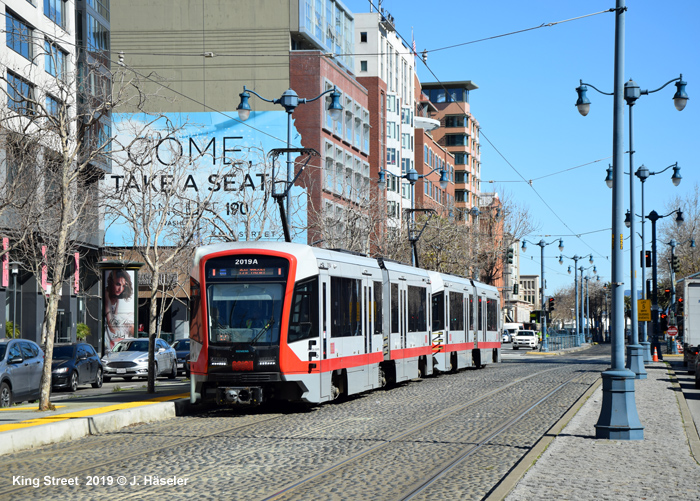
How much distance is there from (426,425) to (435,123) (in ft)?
325

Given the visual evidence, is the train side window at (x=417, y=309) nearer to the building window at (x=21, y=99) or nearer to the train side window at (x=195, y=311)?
the train side window at (x=195, y=311)

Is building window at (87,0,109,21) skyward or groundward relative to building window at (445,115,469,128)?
groundward

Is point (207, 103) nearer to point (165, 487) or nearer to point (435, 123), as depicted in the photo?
point (435, 123)

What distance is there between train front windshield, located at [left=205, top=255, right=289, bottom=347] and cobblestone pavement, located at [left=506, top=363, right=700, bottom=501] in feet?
19.5

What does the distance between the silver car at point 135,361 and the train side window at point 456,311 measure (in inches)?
396

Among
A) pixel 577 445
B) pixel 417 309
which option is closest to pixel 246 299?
pixel 577 445

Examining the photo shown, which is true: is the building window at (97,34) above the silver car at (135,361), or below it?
above

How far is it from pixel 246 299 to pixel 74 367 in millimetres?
11332

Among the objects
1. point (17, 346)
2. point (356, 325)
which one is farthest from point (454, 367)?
point (17, 346)

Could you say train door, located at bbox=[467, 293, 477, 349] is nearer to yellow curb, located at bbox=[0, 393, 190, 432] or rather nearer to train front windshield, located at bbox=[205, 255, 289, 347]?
train front windshield, located at bbox=[205, 255, 289, 347]

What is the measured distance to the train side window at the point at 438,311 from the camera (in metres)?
31.7

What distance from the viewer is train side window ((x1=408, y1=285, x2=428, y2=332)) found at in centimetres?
2816

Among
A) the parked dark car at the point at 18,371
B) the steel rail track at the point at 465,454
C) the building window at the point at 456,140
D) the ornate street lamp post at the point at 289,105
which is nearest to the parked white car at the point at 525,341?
the building window at the point at 456,140

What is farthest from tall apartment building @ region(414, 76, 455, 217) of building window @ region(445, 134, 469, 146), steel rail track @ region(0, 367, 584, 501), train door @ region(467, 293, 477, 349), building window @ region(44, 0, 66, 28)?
steel rail track @ region(0, 367, 584, 501)
